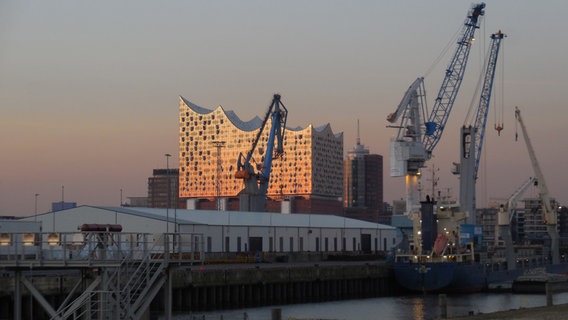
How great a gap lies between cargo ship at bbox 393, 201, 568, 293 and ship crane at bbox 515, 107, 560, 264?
2170 centimetres

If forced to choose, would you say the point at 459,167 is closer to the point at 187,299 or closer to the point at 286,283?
the point at 286,283

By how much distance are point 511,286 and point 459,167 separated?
37.1m

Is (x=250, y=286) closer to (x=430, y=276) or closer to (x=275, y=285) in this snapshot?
(x=275, y=285)

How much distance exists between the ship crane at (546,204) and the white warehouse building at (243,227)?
25.3 m

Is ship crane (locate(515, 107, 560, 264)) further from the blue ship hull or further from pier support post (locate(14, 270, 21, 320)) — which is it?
pier support post (locate(14, 270, 21, 320))

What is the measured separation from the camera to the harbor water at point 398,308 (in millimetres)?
74169

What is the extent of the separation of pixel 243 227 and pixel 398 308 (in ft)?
134

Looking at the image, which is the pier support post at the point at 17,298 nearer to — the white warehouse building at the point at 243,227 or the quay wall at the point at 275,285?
the quay wall at the point at 275,285

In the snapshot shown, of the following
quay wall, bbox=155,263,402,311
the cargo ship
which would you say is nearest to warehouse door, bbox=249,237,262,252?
the cargo ship

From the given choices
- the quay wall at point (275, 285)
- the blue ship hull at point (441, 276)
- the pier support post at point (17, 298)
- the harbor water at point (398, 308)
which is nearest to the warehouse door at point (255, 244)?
the quay wall at point (275, 285)

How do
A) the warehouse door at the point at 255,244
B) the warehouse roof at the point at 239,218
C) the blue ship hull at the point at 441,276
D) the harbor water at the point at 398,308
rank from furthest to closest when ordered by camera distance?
the warehouse door at the point at 255,244
the warehouse roof at the point at 239,218
the blue ship hull at the point at 441,276
the harbor water at the point at 398,308

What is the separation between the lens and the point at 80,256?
41.9 metres

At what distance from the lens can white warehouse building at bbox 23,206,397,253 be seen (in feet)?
360

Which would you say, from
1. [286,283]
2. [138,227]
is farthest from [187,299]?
[138,227]
